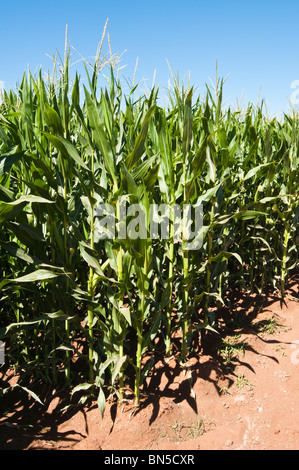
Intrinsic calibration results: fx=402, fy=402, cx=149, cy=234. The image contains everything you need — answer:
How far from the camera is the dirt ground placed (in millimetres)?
2275

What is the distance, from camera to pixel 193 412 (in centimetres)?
247

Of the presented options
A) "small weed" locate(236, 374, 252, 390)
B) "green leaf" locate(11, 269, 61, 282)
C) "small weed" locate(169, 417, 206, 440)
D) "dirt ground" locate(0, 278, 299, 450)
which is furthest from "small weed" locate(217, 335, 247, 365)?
"green leaf" locate(11, 269, 61, 282)

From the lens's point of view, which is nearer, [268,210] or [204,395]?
[204,395]

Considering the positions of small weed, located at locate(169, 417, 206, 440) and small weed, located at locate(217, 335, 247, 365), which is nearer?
small weed, located at locate(169, 417, 206, 440)

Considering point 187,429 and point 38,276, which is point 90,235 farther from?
point 187,429

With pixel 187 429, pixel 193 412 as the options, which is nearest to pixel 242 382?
pixel 193 412

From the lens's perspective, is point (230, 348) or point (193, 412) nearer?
point (193, 412)

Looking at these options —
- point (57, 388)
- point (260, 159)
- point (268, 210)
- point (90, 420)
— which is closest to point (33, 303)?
point (57, 388)

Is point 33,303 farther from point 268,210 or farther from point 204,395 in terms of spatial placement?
point 268,210

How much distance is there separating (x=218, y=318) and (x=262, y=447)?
4.17 feet

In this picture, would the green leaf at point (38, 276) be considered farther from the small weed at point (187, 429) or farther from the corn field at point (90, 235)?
the small weed at point (187, 429)

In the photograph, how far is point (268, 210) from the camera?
363 centimetres

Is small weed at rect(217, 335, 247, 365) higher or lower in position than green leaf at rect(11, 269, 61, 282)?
lower

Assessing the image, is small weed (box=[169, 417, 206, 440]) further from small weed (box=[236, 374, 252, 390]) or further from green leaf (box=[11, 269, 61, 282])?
green leaf (box=[11, 269, 61, 282])
